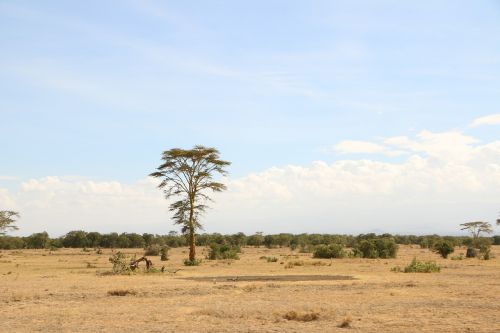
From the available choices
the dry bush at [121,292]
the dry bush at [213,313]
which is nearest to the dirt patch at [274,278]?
the dry bush at [121,292]

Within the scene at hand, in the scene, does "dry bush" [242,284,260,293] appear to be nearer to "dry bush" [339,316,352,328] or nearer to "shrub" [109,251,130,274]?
"dry bush" [339,316,352,328]

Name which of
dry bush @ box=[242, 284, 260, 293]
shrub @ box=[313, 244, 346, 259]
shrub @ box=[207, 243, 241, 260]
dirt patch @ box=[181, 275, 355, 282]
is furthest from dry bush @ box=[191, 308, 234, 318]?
shrub @ box=[313, 244, 346, 259]

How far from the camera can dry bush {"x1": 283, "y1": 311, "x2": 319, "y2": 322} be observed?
14531 mm

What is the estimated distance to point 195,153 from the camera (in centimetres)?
3828

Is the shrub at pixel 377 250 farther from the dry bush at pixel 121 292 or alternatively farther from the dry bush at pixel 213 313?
the dry bush at pixel 213 313

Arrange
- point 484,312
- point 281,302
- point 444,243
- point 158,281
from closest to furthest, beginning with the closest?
point 484,312 → point 281,302 → point 158,281 → point 444,243

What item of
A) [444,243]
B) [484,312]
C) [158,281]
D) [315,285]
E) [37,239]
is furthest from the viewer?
[37,239]

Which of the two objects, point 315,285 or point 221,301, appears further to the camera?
point 315,285

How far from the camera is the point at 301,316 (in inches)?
575

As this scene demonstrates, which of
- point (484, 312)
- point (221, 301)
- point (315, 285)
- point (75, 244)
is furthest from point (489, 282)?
point (75, 244)

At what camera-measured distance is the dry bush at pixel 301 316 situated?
47.7 ft

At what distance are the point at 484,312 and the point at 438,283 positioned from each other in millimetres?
8519

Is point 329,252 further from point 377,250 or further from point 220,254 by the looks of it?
point 220,254

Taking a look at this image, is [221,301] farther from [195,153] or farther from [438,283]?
[195,153]
